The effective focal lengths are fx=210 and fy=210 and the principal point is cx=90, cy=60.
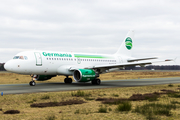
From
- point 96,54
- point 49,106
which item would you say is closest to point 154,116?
point 49,106

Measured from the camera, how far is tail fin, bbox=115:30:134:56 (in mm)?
35719

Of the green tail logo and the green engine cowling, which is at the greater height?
the green tail logo

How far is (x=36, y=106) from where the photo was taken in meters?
10.3

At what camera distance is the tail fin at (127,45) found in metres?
35.7

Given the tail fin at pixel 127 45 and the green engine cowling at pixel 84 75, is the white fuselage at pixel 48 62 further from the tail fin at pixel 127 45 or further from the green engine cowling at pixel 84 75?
the tail fin at pixel 127 45

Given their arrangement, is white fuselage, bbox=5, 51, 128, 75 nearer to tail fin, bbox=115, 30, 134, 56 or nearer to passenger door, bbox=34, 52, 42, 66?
passenger door, bbox=34, 52, 42, 66

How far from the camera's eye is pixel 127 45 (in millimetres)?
36281

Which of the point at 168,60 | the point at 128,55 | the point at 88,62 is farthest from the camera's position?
the point at 128,55

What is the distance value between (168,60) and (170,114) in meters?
17.3

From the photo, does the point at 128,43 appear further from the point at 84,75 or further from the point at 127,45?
the point at 84,75

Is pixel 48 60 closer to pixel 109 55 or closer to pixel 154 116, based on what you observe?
pixel 109 55

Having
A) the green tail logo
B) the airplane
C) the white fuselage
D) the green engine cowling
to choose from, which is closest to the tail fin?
the green tail logo

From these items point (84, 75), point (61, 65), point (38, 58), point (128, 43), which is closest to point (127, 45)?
point (128, 43)

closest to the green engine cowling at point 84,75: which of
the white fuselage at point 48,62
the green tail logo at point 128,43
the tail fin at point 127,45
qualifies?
the white fuselage at point 48,62
